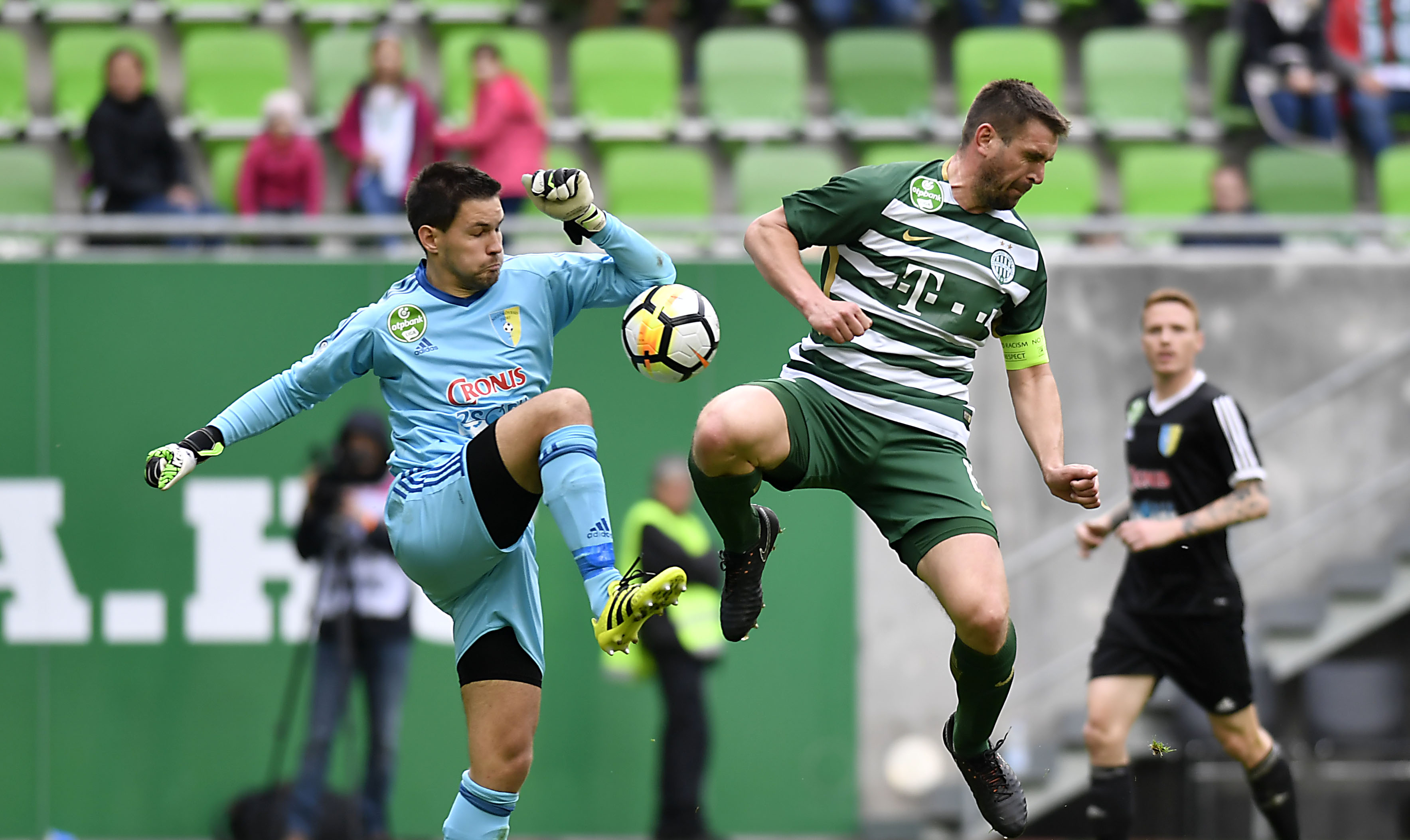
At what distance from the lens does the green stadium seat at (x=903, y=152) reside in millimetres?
11750

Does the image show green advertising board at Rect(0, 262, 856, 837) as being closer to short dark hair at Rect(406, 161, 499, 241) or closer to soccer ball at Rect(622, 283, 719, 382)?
soccer ball at Rect(622, 283, 719, 382)

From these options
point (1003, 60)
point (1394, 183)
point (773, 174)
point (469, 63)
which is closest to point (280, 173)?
A: point (469, 63)

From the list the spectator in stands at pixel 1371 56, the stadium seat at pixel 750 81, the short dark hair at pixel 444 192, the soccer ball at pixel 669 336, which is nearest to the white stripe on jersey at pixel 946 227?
the soccer ball at pixel 669 336

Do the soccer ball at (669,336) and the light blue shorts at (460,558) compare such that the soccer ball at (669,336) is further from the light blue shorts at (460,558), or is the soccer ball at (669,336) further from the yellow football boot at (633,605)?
the yellow football boot at (633,605)

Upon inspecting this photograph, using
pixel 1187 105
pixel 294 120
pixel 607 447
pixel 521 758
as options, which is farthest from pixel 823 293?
pixel 1187 105

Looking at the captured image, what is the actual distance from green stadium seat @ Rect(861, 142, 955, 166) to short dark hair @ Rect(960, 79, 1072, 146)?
608 cm

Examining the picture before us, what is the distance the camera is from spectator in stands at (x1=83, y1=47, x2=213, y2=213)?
10.6 meters

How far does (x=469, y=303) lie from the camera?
18.5 ft

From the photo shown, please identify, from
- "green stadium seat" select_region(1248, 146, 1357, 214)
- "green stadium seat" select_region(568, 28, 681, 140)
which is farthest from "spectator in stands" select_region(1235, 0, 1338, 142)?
"green stadium seat" select_region(568, 28, 681, 140)

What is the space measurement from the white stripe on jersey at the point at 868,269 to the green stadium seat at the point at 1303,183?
753cm

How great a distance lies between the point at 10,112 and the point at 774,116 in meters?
5.57

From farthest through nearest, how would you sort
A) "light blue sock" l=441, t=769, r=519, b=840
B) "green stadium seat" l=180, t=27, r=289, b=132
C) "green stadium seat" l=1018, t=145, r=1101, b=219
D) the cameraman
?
"green stadium seat" l=180, t=27, r=289, b=132 → "green stadium seat" l=1018, t=145, r=1101, b=219 → the cameraman → "light blue sock" l=441, t=769, r=519, b=840

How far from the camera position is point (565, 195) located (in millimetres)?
5363

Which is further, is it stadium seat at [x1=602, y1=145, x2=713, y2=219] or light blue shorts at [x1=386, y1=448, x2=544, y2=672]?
stadium seat at [x1=602, y1=145, x2=713, y2=219]
